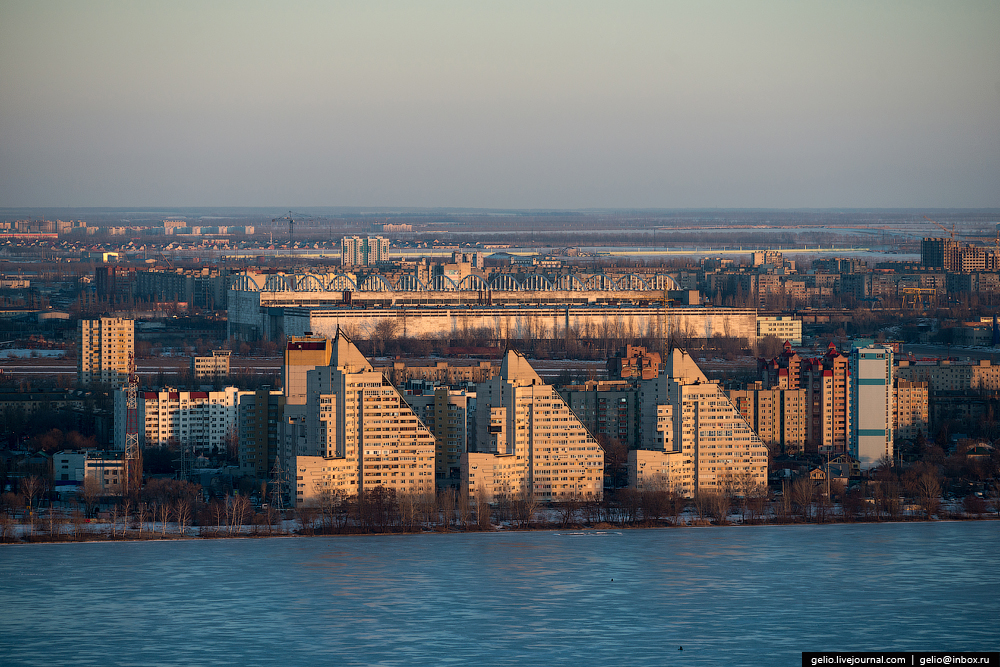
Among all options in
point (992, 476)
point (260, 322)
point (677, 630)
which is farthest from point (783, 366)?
point (260, 322)

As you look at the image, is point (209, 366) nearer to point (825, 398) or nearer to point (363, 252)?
point (825, 398)

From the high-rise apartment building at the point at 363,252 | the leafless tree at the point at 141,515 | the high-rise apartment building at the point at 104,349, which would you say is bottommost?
the leafless tree at the point at 141,515

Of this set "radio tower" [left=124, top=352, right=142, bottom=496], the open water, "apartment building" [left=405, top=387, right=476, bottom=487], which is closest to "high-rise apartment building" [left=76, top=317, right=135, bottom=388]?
"radio tower" [left=124, top=352, right=142, bottom=496]

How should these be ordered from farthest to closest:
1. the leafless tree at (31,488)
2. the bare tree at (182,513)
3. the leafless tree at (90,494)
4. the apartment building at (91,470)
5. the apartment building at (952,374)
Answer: the apartment building at (952,374), the apartment building at (91,470), the leafless tree at (31,488), the leafless tree at (90,494), the bare tree at (182,513)

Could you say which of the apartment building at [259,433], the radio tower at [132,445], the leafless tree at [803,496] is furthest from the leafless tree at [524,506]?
the radio tower at [132,445]

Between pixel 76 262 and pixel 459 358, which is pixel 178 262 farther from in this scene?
pixel 459 358

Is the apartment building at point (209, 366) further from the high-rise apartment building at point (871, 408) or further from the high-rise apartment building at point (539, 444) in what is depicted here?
the high-rise apartment building at point (871, 408)
